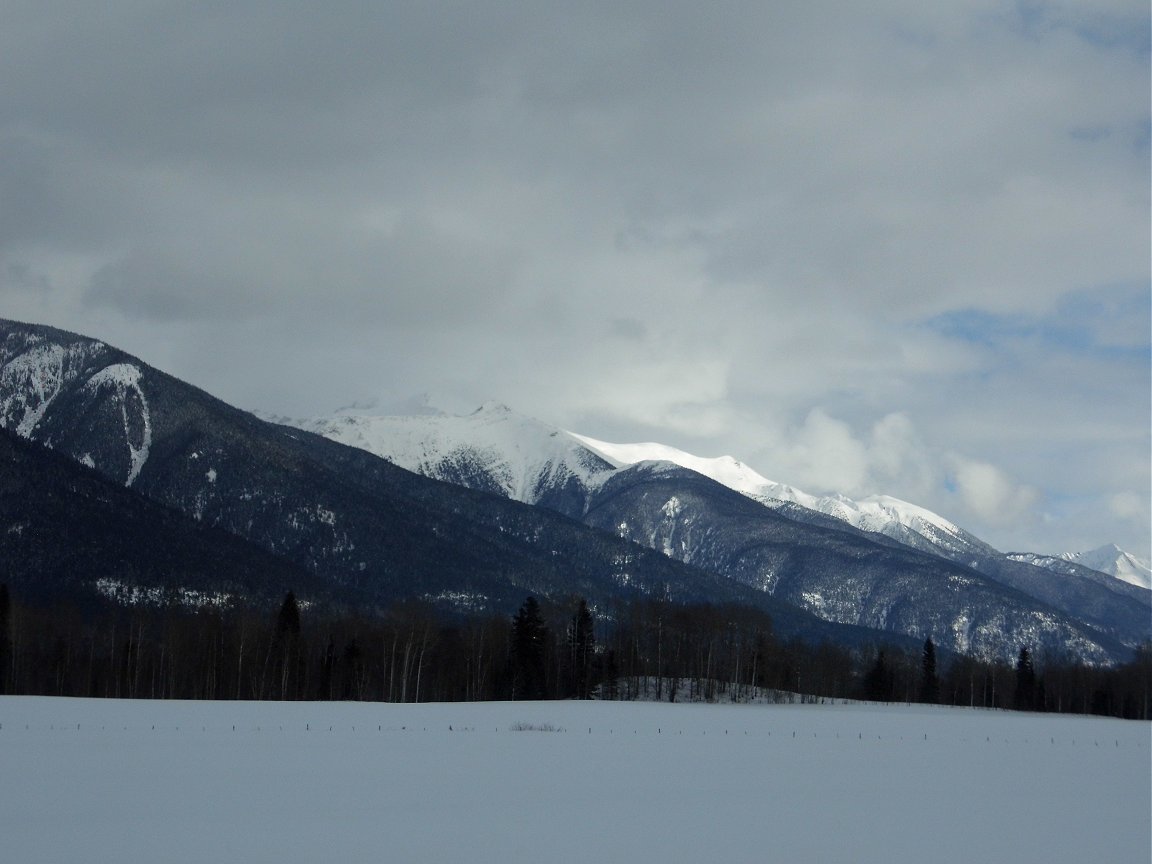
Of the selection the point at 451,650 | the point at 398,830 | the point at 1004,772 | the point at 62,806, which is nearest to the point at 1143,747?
the point at 1004,772

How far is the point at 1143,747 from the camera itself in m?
60.5

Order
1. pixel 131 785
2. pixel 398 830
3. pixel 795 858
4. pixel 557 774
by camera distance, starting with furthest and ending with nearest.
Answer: pixel 557 774, pixel 131 785, pixel 398 830, pixel 795 858

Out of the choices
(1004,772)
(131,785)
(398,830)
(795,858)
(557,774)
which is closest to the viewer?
(795,858)

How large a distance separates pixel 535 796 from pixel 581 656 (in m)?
81.4

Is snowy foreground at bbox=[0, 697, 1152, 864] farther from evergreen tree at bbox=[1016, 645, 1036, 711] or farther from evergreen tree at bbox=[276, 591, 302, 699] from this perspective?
evergreen tree at bbox=[1016, 645, 1036, 711]

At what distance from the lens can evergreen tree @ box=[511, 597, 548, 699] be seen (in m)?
107

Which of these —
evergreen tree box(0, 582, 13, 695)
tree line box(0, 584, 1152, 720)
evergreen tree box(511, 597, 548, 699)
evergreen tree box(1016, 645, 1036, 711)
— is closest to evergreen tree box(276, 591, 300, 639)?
tree line box(0, 584, 1152, 720)

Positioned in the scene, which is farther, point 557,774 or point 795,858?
point 557,774

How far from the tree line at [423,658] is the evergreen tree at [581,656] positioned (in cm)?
14

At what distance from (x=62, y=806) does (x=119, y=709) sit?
4244 centimetres

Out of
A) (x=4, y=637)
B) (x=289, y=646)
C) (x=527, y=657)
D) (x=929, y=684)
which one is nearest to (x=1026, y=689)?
(x=929, y=684)

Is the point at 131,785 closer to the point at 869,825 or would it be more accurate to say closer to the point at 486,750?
the point at 486,750

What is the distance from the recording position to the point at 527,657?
354ft

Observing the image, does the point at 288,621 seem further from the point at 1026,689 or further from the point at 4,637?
the point at 1026,689
